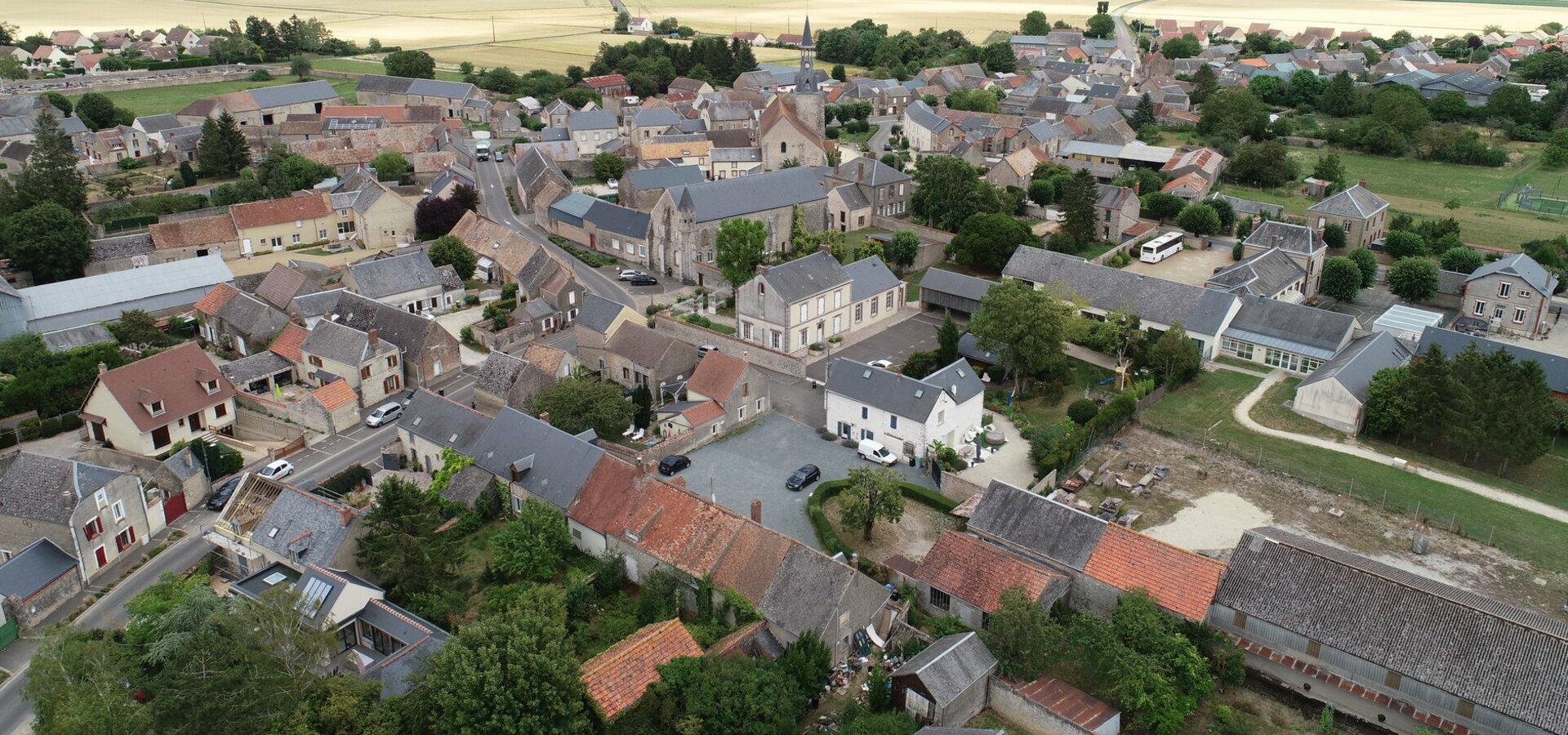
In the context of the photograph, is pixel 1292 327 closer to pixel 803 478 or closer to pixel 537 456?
pixel 803 478

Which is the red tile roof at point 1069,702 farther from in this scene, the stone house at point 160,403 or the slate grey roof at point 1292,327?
the stone house at point 160,403

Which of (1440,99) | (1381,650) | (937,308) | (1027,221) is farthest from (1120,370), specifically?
(1440,99)

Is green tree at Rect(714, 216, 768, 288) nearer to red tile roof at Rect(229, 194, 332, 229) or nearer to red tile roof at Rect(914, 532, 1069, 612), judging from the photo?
red tile roof at Rect(914, 532, 1069, 612)

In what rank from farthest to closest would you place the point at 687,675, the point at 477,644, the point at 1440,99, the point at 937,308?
the point at 1440,99 → the point at 937,308 → the point at 687,675 → the point at 477,644

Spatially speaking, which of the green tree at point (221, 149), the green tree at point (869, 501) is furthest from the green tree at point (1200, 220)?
the green tree at point (221, 149)

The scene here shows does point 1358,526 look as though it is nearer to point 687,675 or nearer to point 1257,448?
point 1257,448

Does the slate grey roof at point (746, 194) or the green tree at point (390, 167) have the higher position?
the slate grey roof at point (746, 194)
